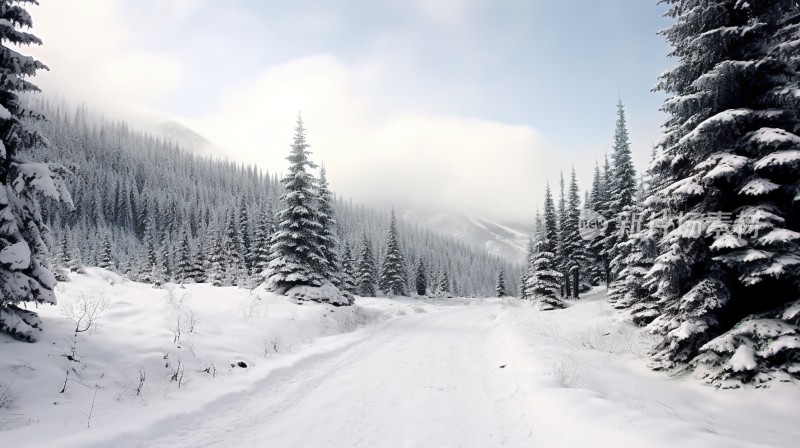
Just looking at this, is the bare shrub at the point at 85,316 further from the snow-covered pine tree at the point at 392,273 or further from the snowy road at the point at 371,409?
the snow-covered pine tree at the point at 392,273

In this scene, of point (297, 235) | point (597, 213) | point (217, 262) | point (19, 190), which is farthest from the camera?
point (217, 262)

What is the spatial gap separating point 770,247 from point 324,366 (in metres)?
11.1

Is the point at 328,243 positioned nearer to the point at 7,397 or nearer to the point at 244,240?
the point at 7,397

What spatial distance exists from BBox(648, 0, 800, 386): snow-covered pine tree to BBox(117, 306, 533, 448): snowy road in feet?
15.8

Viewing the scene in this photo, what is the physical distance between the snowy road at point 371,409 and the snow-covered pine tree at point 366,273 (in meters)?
44.7

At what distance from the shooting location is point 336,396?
8383mm

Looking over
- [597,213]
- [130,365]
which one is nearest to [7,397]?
[130,365]

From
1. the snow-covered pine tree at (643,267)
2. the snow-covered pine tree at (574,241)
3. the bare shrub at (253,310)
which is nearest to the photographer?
the snow-covered pine tree at (643,267)

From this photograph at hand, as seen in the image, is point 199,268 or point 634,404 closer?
point 634,404

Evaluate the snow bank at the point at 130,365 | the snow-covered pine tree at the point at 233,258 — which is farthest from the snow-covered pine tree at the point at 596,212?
the snow-covered pine tree at the point at 233,258

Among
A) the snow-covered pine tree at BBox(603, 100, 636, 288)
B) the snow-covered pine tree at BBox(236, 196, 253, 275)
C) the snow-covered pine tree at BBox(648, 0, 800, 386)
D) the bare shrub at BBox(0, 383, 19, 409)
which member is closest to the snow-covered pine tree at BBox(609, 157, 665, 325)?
the snow-covered pine tree at BBox(648, 0, 800, 386)

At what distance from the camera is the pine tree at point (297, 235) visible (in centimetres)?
2261

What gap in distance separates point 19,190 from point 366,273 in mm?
50369

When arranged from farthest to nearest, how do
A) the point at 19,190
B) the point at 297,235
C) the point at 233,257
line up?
1. the point at 233,257
2. the point at 297,235
3. the point at 19,190
